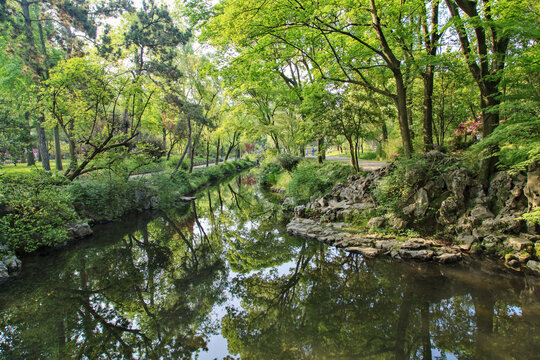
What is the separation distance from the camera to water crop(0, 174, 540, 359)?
173 inches

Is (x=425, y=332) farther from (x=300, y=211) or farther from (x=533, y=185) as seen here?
(x=300, y=211)

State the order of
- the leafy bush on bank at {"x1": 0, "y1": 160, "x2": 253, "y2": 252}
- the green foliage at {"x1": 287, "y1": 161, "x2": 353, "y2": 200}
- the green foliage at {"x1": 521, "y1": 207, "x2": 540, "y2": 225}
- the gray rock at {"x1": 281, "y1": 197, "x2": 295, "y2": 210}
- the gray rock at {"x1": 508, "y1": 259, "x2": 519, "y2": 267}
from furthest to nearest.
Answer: the gray rock at {"x1": 281, "y1": 197, "x2": 295, "y2": 210} < the green foliage at {"x1": 287, "y1": 161, "x2": 353, "y2": 200} < the leafy bush on bank at {"x1": 0, "y1": 160, "x2": 253, "y2": 252} < the gray rock at {"x1": 508, "y1": 259, "x2": 519, "y2": 267} < the green foliage at {"x1": 521, "y1": 207, "x2": 540, "y2": 225}

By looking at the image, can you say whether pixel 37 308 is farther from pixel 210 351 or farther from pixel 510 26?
pixel 510 26

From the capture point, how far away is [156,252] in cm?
952

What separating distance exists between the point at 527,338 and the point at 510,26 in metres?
6.78

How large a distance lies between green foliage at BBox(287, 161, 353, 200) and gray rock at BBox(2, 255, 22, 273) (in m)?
11.3

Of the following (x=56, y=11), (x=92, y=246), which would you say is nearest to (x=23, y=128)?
(x=92, y=246)

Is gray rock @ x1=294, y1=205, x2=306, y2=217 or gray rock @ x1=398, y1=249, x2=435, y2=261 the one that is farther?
gray rock @ x1=294, y1=205, x2=306, y2=217

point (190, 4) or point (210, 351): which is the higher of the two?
point (190, 4)

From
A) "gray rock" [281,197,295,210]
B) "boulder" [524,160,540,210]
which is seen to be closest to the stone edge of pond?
"boulder" [524,160,540,210]

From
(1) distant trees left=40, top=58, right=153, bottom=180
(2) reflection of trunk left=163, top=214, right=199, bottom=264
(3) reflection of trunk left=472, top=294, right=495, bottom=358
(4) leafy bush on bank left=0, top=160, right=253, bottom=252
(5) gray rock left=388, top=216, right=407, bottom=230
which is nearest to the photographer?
(3) reflection of trunk left=472, top=294, right=495, bottom=358

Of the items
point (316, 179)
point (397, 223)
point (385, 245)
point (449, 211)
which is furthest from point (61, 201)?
point (449, 211)

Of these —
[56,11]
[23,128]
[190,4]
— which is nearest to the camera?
[23,128]

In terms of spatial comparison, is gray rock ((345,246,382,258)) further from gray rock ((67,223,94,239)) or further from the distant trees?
the distant trees
